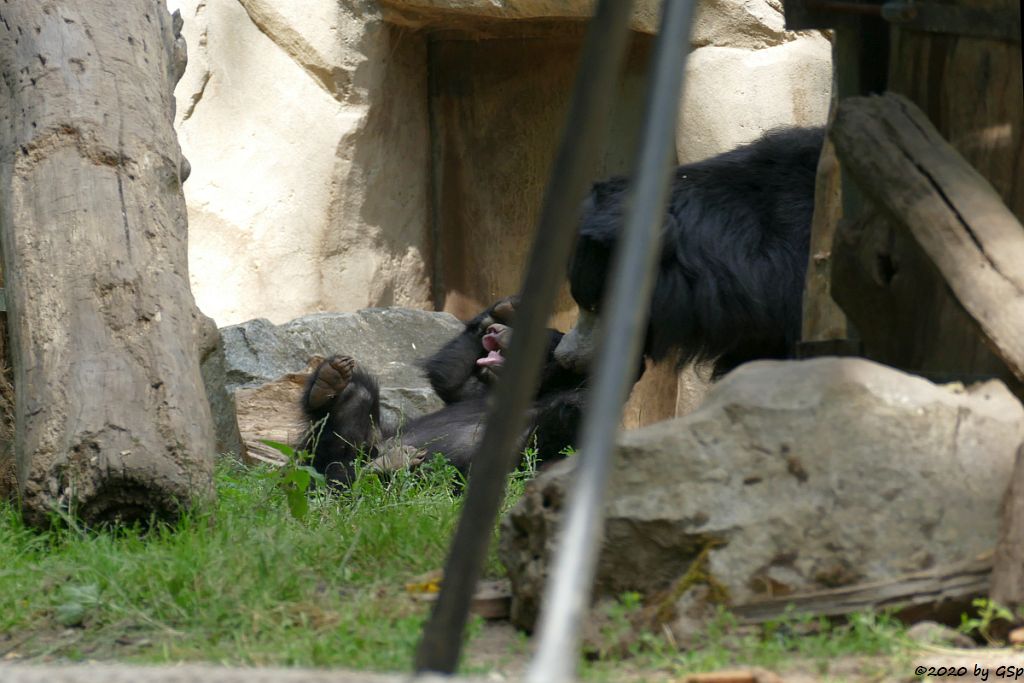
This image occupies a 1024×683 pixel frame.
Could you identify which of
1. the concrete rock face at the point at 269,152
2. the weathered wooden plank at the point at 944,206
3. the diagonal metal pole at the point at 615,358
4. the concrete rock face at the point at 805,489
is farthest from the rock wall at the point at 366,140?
the diagonal metal pole at the point at 615,358

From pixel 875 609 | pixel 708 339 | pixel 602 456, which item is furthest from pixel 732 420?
→ pixel 708 339

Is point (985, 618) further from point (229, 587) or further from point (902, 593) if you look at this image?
point (229, 587)

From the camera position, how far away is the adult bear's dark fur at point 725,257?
455 cm

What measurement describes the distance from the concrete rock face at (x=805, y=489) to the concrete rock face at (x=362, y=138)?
16.5 feet

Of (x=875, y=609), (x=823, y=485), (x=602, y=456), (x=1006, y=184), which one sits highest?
(x=1006, y=184)

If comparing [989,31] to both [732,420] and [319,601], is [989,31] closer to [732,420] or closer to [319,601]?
[732,420]

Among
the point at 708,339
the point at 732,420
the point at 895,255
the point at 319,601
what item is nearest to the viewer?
the point at 732,420

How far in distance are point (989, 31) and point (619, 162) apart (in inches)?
195

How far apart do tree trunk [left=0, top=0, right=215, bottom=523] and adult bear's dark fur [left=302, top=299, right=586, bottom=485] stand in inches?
63.0

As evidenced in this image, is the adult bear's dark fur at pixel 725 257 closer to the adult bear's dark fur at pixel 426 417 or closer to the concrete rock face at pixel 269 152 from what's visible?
the adult bear's dark fur at pixel 426 417

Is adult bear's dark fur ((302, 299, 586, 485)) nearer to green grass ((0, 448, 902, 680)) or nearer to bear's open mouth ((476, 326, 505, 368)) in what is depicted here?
bear's open mouth ((476, 326, 505, 368))

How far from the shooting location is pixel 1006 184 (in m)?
3.12

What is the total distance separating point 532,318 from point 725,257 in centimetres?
296

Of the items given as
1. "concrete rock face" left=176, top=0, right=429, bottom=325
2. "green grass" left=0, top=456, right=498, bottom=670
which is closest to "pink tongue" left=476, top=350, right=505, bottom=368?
"concrete rock face" left=176, top=0, right=429, bottom=325
